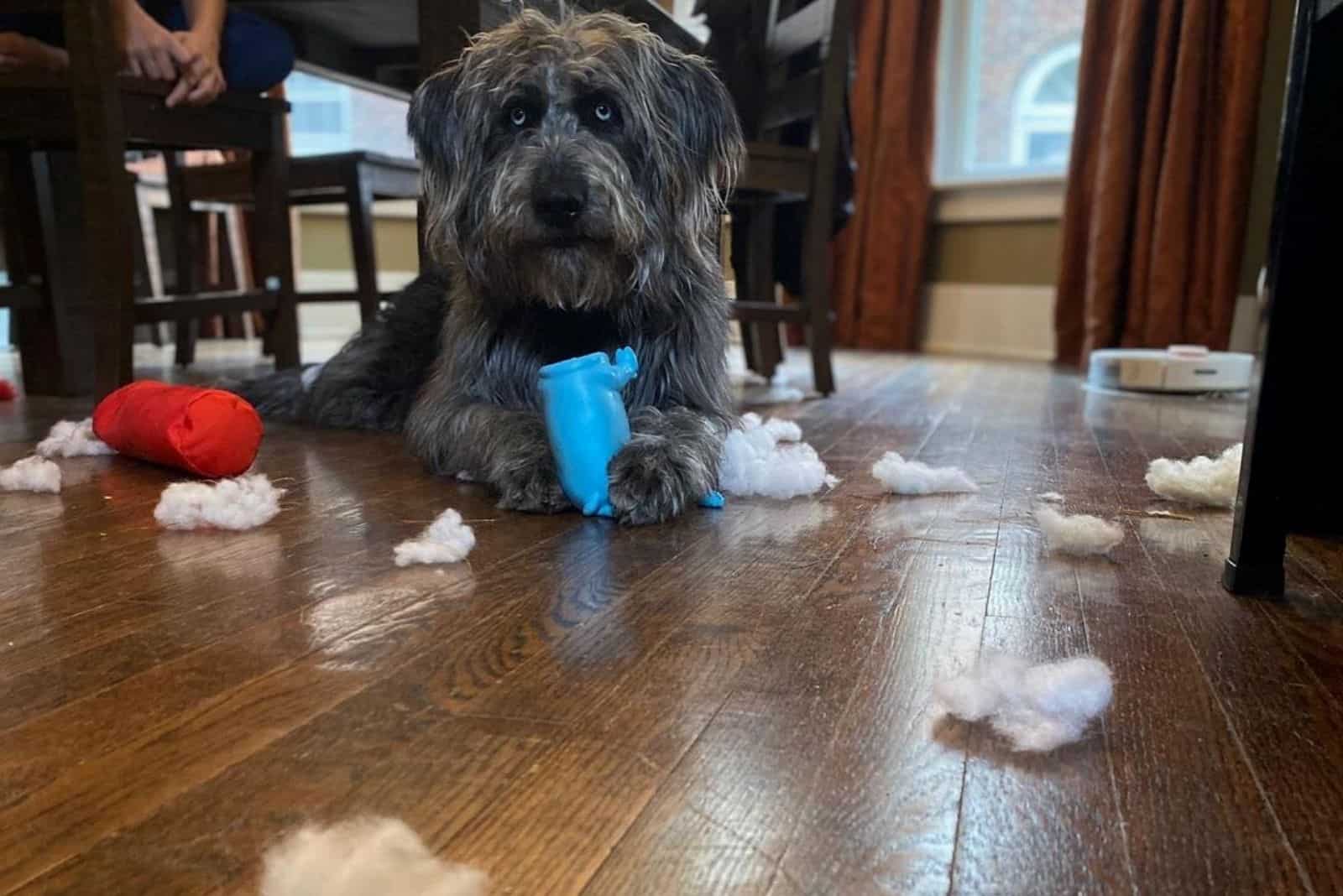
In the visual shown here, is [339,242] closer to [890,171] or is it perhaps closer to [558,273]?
[890,171]

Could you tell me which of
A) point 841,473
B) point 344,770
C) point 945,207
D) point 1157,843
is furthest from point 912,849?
point 945,207

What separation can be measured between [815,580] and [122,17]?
216 cm

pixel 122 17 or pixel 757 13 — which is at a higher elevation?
pixel 757 13

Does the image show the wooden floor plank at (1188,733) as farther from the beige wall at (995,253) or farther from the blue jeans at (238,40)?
the beige wall at (995,253)

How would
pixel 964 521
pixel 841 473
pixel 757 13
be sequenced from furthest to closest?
1. pixel 757 13
2. pixel 841 473
3. pixel 964 521

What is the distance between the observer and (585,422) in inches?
55.3

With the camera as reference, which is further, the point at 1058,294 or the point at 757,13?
the point at 1058,294

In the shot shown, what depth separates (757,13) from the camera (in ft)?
10.7

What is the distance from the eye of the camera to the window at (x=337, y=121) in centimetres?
609

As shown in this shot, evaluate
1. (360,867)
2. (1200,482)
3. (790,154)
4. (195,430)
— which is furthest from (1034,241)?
(360,867)

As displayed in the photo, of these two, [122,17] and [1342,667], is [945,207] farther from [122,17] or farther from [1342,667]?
[1342,667]

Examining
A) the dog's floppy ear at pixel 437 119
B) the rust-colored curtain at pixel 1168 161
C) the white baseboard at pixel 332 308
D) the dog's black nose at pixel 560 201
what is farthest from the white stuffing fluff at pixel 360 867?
the white baseboard at pixel 332 308

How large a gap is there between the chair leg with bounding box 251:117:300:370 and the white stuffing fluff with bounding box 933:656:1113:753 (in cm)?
259

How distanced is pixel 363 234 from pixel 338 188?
0.28 m
